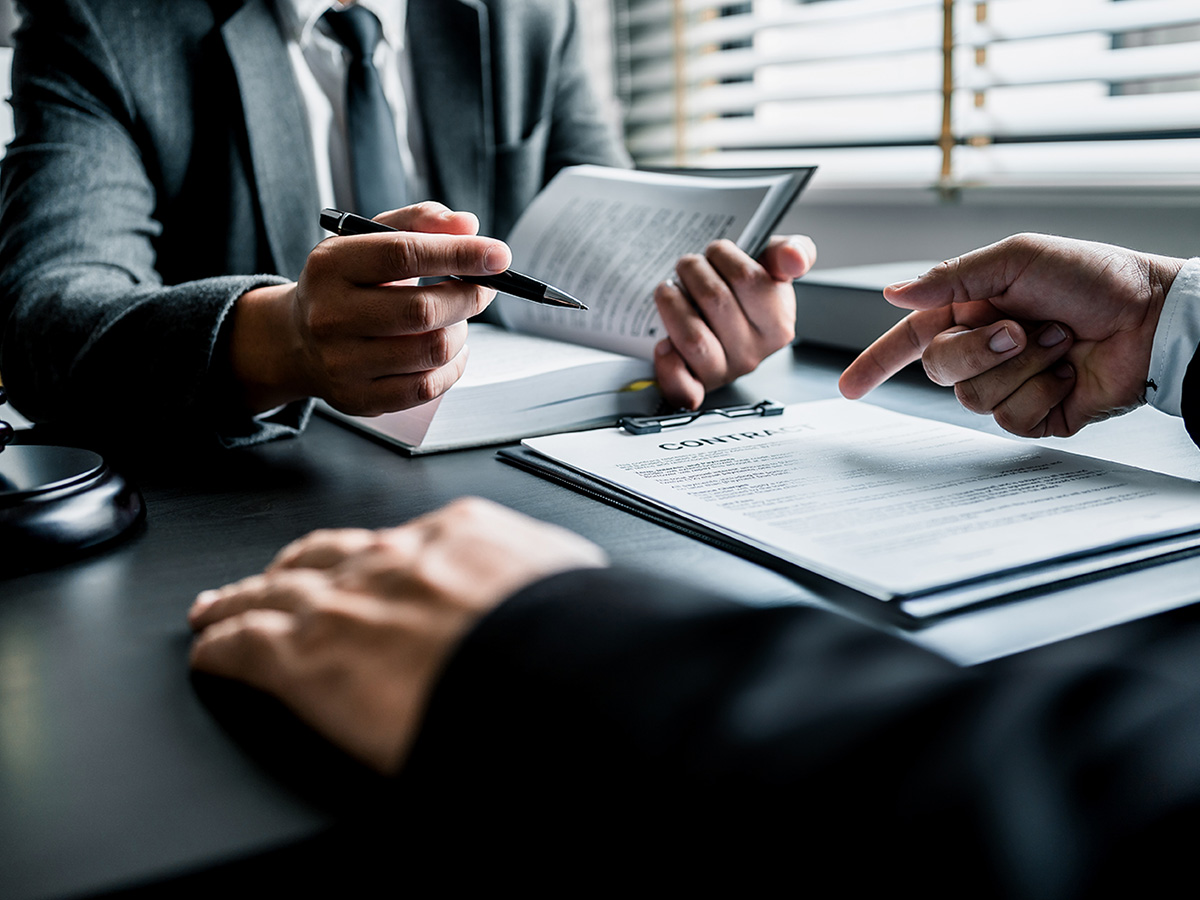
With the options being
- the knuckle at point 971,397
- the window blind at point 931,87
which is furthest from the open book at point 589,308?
the window blind at point 931,87

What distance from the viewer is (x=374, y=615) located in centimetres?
36

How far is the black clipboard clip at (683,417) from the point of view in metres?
0.75

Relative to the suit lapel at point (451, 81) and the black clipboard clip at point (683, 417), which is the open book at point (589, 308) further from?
the suit lapel at point (451, 81)

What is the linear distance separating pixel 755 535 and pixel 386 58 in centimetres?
113

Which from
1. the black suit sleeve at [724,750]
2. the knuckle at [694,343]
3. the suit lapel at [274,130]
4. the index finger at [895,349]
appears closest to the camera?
the black suit sleeve at [724,750]

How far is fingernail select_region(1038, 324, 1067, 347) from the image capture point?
2.24ft

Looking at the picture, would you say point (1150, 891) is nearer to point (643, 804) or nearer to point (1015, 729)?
point (1015, 729)

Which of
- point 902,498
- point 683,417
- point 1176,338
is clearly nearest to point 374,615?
point 902,498

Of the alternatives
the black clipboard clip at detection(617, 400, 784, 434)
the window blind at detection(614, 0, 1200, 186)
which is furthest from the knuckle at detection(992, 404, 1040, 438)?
the window blind at detection(614, 0, 1200, 186)

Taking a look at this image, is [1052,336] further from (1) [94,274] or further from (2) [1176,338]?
(1) [94,274]

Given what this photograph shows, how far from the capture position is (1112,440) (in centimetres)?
71

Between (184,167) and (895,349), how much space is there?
Answer: 89 centimetres

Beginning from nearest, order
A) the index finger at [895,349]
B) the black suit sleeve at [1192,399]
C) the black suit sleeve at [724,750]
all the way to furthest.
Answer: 1. the black suit sleeve at [724,750]
2. the black suit sleeve at [1192,399]
3. the index finger at [895,349]

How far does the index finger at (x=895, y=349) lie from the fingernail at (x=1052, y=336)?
0.07 m
